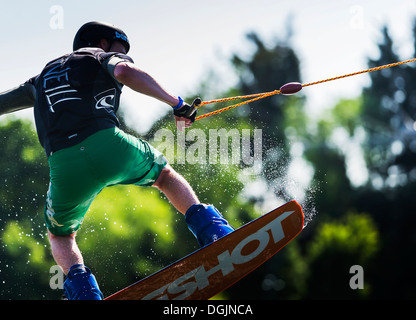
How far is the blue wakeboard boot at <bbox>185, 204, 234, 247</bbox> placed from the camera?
3.76 meters

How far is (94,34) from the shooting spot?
12.6 feet

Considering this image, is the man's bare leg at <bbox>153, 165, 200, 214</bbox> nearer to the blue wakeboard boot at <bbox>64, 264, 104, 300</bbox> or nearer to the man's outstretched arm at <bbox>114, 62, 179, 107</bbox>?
the man's outstretched arm at <bbox>114, 62, 179, 107</bbox>

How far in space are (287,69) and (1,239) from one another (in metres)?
19.4

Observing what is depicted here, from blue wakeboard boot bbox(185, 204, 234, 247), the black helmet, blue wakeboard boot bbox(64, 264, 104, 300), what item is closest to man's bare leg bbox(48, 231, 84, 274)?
blue wakeboard boot bbox(64, 264, 104, 300)

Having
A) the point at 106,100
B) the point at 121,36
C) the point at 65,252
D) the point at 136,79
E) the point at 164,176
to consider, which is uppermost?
the point at 121,36

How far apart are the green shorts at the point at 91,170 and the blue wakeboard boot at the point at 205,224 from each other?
361mm

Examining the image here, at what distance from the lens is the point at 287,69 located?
109ft

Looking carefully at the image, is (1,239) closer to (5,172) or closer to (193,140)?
(5,172)

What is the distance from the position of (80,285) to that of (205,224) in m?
0.90

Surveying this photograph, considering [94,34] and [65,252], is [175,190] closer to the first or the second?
[65,252]

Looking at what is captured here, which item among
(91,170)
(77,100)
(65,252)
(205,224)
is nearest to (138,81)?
(77,100)

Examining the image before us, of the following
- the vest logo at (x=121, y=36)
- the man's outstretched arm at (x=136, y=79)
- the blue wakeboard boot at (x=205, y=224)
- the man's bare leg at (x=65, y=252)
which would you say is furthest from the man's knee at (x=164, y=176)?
the vest logo at (x=121, y=36)

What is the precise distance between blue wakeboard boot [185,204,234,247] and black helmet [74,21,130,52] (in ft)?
4.28

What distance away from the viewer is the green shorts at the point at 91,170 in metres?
3.45
